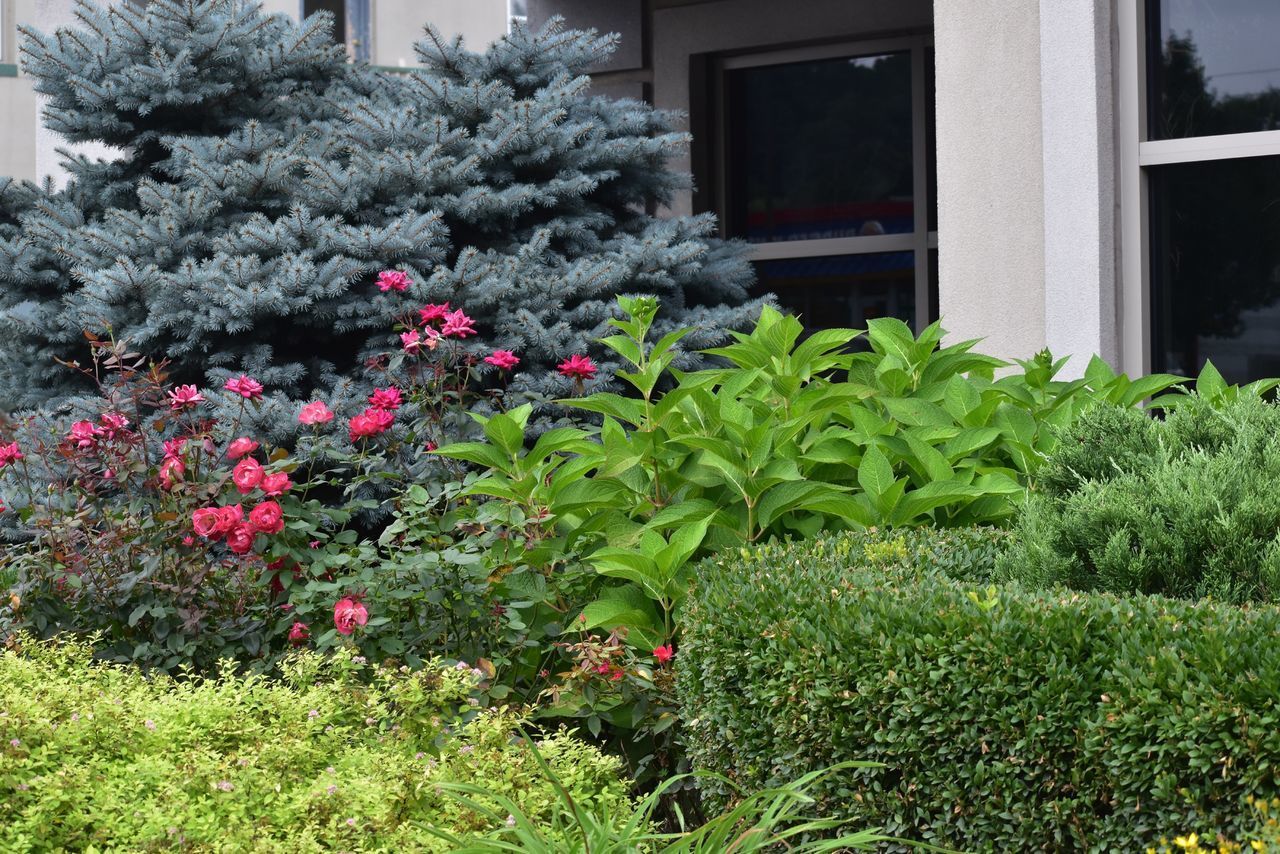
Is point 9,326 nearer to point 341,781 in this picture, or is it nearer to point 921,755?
point 341,781

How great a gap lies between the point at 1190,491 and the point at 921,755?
0.87m

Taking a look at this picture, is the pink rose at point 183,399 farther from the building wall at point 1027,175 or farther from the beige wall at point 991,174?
the beige wall at point 991,174

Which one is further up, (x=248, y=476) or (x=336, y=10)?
(x=336, y=10)

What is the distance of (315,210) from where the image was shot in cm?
590

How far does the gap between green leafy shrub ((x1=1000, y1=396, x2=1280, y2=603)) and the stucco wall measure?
2.79 meters

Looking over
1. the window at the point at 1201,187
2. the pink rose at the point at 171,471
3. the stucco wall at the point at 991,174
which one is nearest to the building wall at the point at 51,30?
the pink rose at the point at 171,471

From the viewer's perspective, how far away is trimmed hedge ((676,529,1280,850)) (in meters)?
2.26

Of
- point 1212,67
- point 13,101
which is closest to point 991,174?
point 1212,67

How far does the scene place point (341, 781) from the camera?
2.93 meters

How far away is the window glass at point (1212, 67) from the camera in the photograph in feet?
18.5

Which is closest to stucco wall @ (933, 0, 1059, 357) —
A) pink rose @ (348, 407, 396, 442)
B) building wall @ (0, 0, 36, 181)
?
pink rose @ (348, 407, 396, 442)

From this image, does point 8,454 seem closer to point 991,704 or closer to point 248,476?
point 248,476

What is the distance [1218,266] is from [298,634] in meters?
4.34

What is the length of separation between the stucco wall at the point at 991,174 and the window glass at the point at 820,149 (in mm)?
2867
